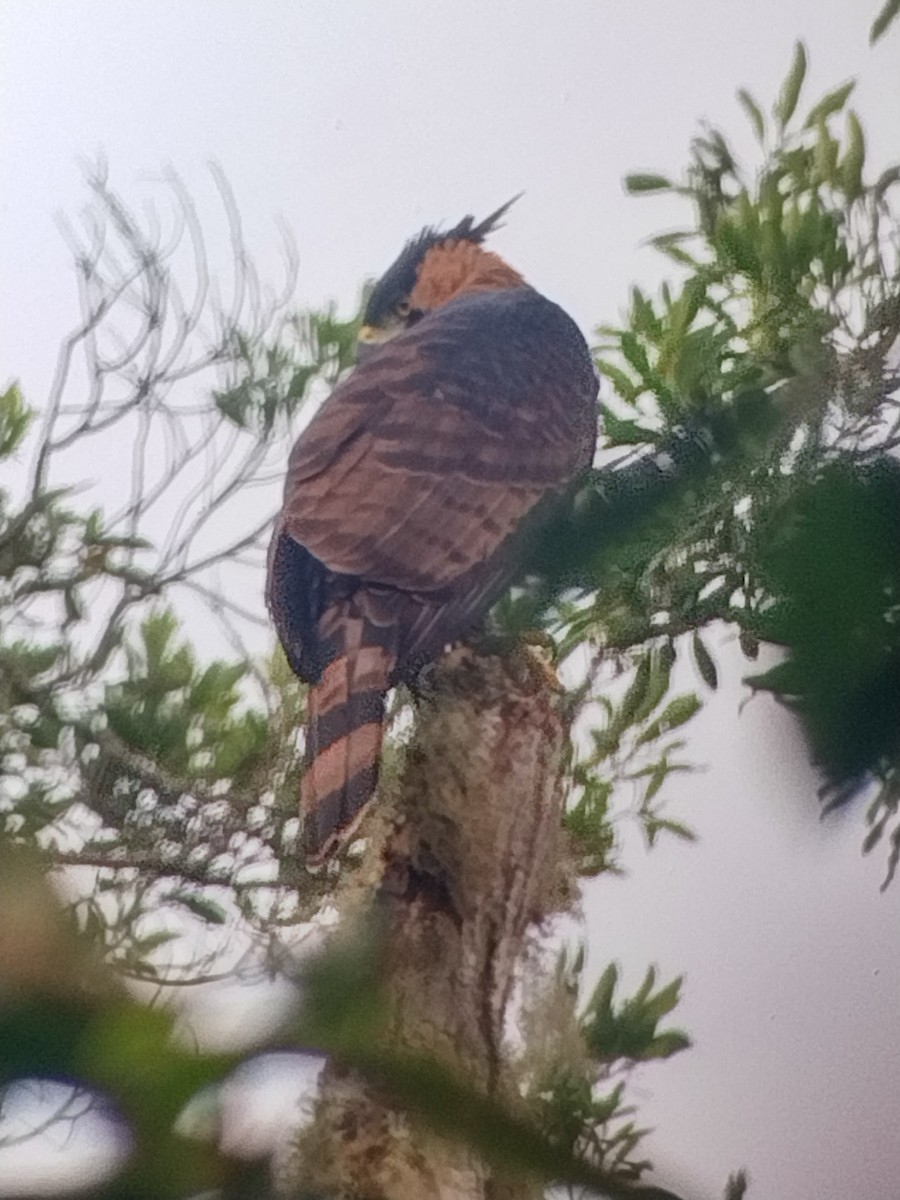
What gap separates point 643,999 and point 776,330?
370 millimetres

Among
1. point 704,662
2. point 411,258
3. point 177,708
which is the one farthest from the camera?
point 411,258

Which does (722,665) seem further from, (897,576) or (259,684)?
(897,576)

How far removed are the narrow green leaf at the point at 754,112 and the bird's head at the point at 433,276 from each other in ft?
0.52

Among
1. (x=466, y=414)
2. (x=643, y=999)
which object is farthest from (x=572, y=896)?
(x=466, y=414)

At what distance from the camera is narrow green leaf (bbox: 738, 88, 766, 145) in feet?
2.76

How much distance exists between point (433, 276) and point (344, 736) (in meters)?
0.33

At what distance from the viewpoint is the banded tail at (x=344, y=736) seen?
749mm

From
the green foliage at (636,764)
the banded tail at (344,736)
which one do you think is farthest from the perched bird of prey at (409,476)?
the green foliage at (636,764)

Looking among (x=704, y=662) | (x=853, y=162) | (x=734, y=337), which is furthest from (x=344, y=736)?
(x=853, y=162)

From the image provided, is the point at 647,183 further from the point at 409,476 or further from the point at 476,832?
the point at 476,832

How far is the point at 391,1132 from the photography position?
428 millimetres

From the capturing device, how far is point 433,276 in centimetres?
89

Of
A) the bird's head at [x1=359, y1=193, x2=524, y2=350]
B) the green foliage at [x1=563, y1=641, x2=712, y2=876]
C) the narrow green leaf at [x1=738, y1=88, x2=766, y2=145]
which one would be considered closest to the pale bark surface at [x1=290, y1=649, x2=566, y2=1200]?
the green foliage at [x1=563, y1=641, x2=712, y2=876]

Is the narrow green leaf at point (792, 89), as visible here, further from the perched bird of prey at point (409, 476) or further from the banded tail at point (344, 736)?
the banded tail at point (344, 736)
